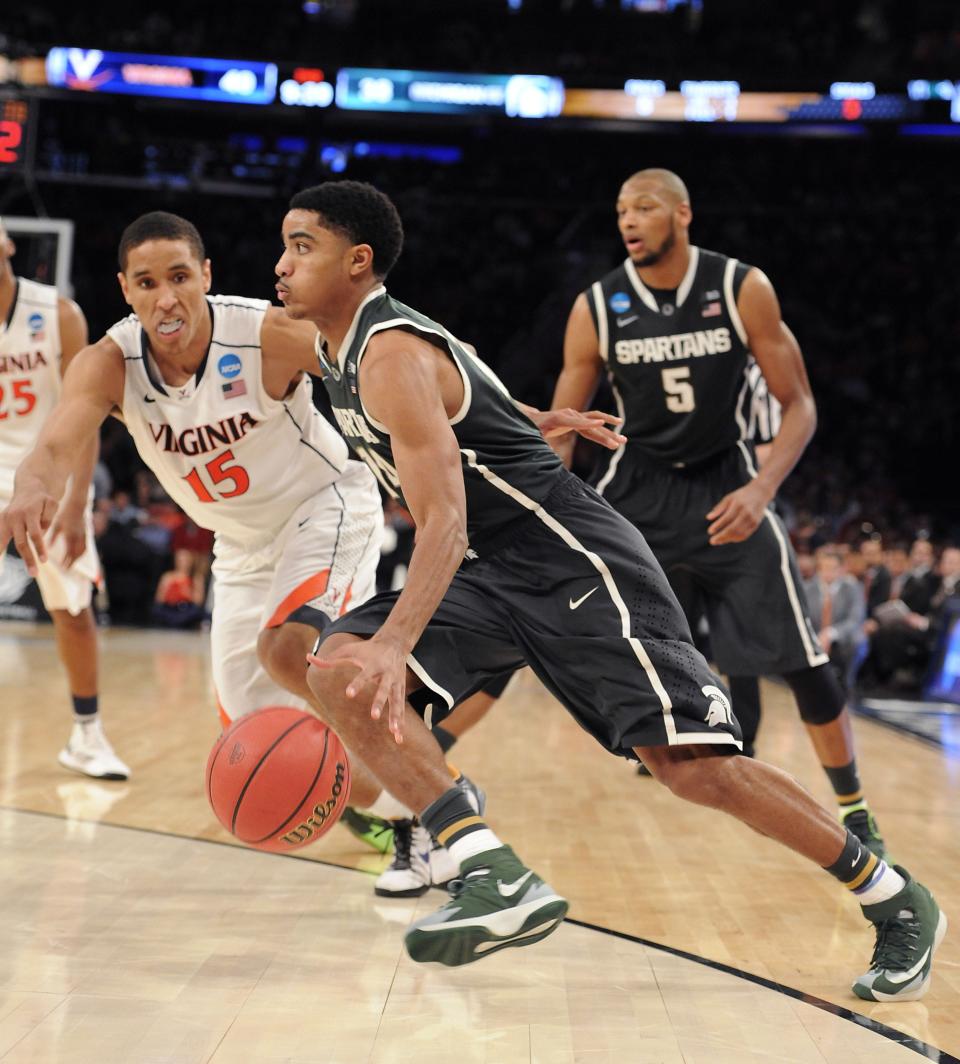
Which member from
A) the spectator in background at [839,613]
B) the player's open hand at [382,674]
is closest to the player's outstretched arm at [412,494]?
the player's open hand at [382,674]

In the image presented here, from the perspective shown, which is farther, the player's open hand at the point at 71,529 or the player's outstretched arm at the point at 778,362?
the player's open hand at the point at 71,529

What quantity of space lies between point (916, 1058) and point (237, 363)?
2.63 m

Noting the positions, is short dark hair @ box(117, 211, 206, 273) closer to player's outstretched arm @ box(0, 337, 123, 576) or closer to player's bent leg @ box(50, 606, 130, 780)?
player's outstretched arm @ box(0, 337, 123, 576)

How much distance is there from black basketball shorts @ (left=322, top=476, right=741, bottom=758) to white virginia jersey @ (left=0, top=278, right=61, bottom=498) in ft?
9.96

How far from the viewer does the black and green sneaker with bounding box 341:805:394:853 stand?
4281 mm

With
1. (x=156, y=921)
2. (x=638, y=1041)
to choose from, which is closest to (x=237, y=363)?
(x=156, y=921)

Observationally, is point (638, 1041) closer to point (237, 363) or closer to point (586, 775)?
point (237, 363)

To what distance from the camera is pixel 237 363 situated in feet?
13.1

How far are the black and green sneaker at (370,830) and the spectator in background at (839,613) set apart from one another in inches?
295

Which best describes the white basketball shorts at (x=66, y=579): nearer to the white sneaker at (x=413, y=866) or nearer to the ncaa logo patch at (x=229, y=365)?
the ncaa logo patch at (x=229, y=365)

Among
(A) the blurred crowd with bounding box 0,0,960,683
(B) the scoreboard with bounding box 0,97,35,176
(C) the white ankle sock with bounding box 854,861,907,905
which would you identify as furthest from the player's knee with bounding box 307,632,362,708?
(A) the blurred crowd with bounding box 0,0,960,683

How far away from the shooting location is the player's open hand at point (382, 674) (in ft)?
7.98

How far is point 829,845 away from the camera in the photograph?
2.91 m

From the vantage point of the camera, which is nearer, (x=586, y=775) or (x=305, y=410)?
(x=305, y=410)
